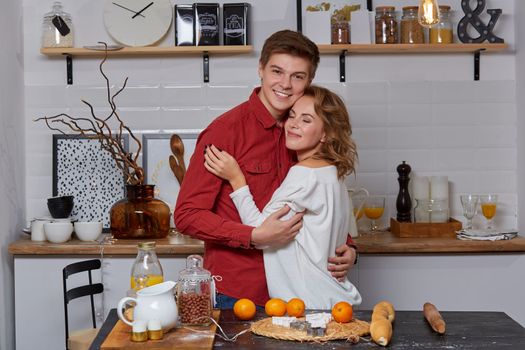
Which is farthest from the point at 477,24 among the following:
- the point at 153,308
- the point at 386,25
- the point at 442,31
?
the point at 153,308

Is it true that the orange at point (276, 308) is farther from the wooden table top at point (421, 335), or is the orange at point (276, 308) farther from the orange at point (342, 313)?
the orange at point (342, 313)

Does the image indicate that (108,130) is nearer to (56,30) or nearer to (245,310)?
(56,30)

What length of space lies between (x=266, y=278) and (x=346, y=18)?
2043 mm

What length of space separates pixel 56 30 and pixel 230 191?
1.99 metres

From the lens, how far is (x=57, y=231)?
422cm

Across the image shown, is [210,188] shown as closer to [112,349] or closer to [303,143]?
[303,143]

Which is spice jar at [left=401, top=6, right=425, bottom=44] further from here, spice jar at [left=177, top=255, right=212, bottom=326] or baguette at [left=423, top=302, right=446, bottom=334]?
spice jar at [left=177, top=255, right=212, bottom=326]

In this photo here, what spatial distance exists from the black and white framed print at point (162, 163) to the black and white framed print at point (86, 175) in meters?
0.13

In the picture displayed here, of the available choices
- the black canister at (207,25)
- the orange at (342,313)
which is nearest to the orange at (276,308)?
the orange at (342,313)

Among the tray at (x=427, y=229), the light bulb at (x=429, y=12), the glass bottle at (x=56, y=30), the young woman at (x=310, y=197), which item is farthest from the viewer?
the glass bottle at (x=56, y=30)

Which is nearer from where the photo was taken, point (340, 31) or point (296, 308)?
point (296, 308)

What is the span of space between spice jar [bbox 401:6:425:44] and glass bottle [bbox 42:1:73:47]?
5.84 ft

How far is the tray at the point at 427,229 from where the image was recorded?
438 centimetres

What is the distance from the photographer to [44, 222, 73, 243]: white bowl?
4.22 metres
